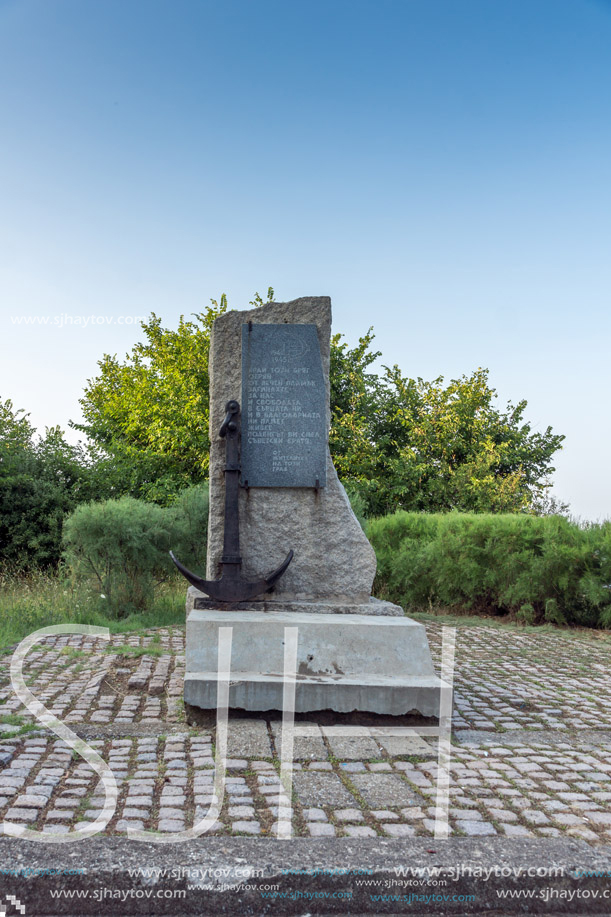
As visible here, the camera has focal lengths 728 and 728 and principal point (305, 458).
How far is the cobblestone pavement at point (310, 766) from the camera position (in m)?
2.95

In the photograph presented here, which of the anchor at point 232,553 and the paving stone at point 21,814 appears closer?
the paving stone at point 21,814

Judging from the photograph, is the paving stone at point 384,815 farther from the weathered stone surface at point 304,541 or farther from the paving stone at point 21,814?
the weathered stone surface at point 304,541

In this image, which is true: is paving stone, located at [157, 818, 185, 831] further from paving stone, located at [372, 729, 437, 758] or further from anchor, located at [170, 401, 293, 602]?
anchor, located at [170, 401, 293, 602]

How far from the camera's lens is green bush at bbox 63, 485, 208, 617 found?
9.19m

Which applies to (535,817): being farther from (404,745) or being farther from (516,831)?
(404,745)

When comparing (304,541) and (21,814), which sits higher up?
(304,541)

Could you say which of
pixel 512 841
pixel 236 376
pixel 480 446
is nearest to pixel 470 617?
pixel 236 376

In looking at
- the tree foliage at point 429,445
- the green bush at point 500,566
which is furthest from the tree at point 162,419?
the green bush at point 500,566

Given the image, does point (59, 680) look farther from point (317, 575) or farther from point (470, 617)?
point (470, 617)

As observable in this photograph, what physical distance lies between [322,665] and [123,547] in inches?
214

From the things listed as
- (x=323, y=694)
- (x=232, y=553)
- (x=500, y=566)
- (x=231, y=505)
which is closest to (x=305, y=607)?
(x=232, y=553)

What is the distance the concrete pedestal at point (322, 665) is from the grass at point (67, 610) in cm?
279

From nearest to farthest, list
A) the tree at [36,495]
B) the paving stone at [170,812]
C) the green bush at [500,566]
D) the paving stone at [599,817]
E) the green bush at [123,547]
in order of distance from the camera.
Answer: the paving stone at [170,812] → the paving stone at [599,817] → the green bush at [123,547] → the green bush at [500,566] → the tree at [36,495]

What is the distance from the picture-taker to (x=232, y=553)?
5.29 metres
